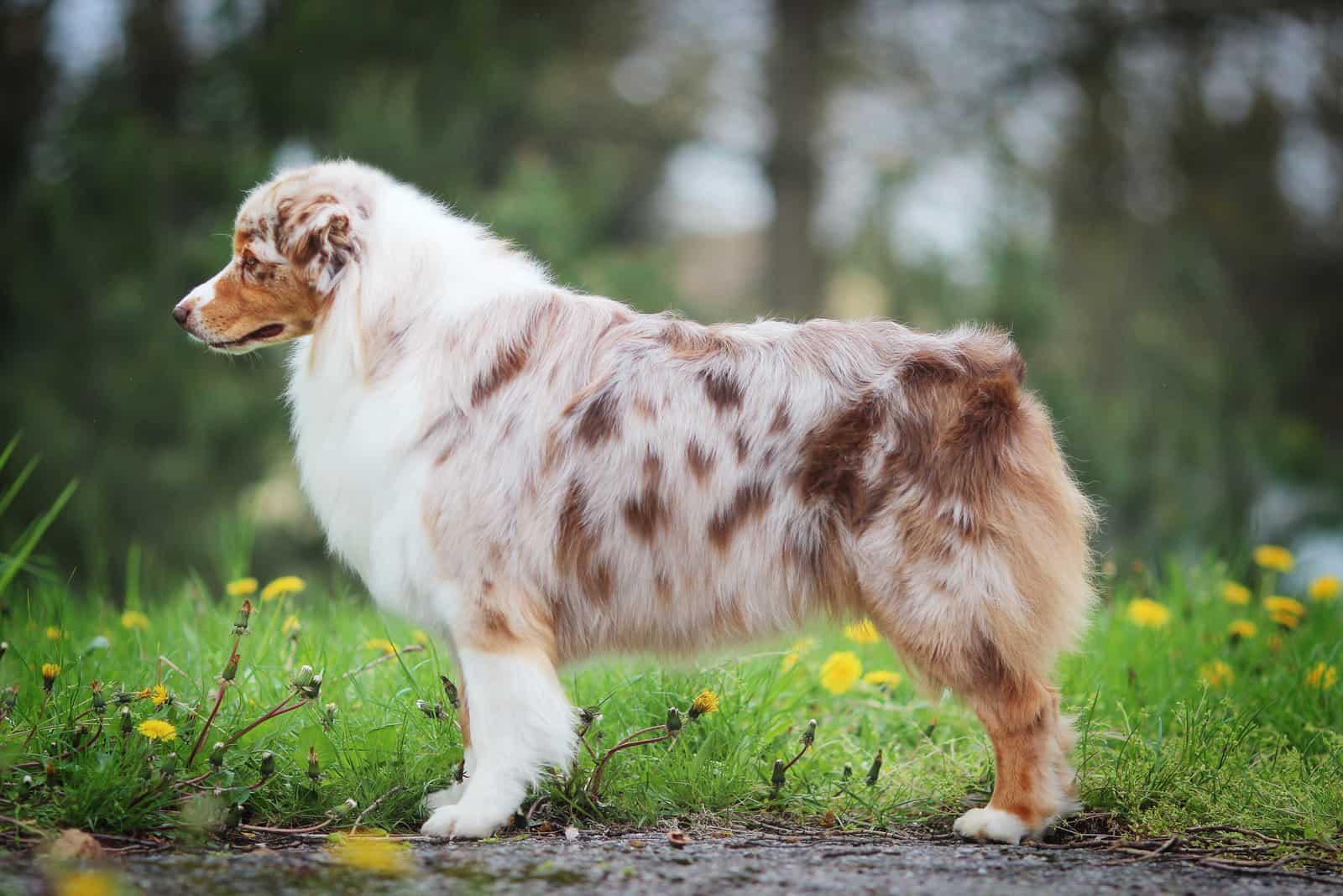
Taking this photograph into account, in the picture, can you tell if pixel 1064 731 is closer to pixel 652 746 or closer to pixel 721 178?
pixel 652 746

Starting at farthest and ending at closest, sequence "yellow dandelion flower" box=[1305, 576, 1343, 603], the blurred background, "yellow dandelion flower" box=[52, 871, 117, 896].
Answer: the blurred background < "yellow dandelion flower" box=[1305, 576, 1343, 603] < "yellow dandelion flower" box=[52, 871, 117, 896]

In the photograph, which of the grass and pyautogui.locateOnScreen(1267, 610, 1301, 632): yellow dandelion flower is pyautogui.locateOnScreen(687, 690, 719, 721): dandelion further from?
pyautogui.locateOnScreen(1267, 610, 1301, 632): yellow dandelion flower

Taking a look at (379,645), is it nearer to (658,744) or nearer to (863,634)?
(658,744)

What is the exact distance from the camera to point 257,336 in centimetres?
373

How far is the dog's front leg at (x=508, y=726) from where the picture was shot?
10.3ft

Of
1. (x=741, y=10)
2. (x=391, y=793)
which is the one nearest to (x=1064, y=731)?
(x=391, y=793)

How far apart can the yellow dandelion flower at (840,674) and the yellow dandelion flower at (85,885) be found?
2.38 m

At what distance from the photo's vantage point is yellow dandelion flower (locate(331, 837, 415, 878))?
252 cm

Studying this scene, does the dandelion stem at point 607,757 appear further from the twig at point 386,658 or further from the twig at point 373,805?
the twig at point 386,658

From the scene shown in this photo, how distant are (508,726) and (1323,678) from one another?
282 centimetres

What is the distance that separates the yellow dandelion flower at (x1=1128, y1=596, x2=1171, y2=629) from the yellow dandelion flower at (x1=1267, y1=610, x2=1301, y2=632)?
1.30 feet

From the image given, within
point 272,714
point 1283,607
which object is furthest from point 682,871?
point 1283,607

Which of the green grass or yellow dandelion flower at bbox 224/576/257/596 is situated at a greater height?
yellow dandelion flower at bbox 224/576/257/596

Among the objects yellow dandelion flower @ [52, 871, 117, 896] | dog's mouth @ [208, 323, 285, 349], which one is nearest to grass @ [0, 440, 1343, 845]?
yellow dandelion flower @ [52, 871, 117, 896]
